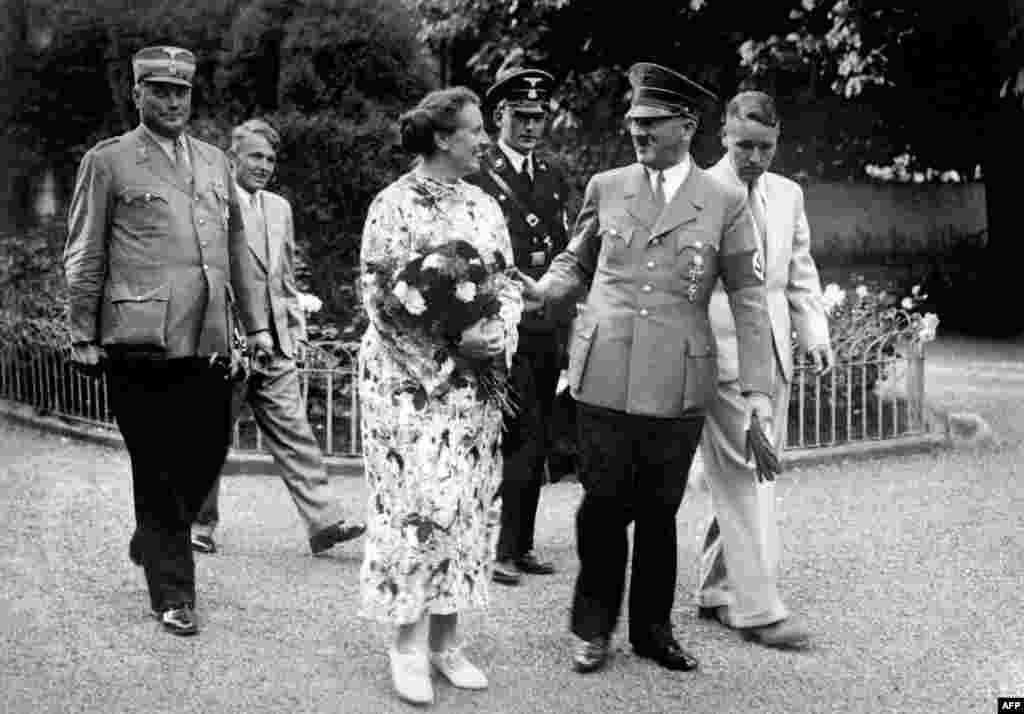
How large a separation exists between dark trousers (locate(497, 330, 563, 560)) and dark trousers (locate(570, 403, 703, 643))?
1.31 metres

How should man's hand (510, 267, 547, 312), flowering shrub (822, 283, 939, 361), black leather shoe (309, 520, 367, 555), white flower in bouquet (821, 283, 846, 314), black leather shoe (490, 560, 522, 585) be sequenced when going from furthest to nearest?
white flower in bouquet (821, 283, 846, 314) → flowering shrub (822, 283, 939, 361) → black leather shoe (309, 520, 367, 555) → black leather shoe (490, 560, 522, 585) → man's hand (510, 267, 547, 312)

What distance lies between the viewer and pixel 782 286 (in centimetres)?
583

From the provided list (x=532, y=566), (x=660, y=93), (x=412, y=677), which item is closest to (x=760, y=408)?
(x=660, y=93)

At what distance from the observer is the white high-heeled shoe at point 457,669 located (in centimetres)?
500

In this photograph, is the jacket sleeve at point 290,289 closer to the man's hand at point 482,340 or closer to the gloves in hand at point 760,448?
the man's hand at point 482,340

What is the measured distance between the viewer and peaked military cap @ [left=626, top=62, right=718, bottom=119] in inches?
200

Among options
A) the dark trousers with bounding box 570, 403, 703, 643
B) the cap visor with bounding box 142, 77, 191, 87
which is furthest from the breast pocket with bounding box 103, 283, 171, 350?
the dark trousers with bounding box 570, 403, 703, 643

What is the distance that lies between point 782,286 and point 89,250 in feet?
8.91

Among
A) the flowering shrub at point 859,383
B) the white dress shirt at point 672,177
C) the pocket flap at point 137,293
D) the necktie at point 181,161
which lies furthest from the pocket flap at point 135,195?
the flowering shrub at point 859,383

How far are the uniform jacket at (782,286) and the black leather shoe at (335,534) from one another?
2.14 metres

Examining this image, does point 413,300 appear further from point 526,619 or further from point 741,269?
point 526,619

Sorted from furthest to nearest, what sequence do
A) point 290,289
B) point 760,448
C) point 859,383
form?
point 859,383 < point 290,289 < point 760,448

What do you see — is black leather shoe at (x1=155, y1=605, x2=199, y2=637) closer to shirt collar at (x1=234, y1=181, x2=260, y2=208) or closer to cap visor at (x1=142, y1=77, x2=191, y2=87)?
cap visor at (x1=142, y1=77, x2=191, y2=87)

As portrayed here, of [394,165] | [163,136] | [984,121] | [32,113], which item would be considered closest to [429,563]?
[163,136]
